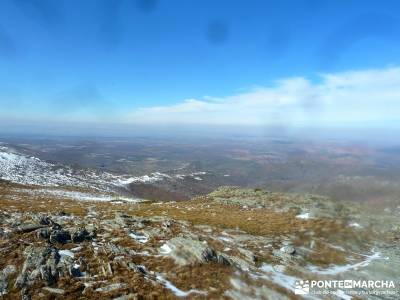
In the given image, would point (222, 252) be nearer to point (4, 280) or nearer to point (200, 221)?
point (200, 221)

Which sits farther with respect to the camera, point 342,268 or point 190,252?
point 342,268

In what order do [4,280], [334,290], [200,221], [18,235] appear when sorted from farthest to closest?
1. [200,221]
2. [18,235]
3. [334,290]
4. [4,280]

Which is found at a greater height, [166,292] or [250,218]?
[166,292]

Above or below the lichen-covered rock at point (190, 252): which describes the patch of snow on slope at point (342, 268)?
below

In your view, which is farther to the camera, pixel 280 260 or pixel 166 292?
pixel 280 260

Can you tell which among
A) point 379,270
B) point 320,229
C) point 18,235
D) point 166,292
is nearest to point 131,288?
point 166,292

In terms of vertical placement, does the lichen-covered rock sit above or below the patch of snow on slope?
above

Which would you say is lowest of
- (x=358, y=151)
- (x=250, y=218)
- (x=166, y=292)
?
(x=250, y=218)

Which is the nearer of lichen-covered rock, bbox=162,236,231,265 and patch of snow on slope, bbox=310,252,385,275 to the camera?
lichen-covered rock, bbox=162,236,231,265

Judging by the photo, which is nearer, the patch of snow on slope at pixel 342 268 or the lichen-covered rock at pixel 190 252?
the lichen-covered rock at pixel 190 252

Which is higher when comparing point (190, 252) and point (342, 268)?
point (190, 252)

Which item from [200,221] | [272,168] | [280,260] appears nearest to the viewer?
[280,260]
